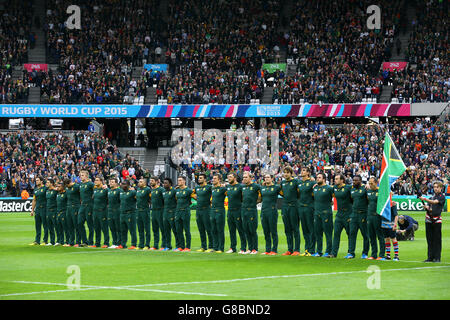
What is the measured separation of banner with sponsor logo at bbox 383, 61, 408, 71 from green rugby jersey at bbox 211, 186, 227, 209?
32.8 m

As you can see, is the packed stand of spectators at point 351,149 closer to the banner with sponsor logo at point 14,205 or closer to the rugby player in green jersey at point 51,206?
the banner with sponsor logo at point 14,205

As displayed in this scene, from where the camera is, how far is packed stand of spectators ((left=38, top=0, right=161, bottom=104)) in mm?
Answer: 51969

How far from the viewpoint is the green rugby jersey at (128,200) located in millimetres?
22766

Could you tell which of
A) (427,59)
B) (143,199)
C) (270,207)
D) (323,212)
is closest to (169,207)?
(143,199)

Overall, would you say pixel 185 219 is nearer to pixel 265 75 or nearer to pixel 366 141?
pixel 366 141

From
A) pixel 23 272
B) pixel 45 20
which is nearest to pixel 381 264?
pixel 23 272

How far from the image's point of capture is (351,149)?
1847 inches

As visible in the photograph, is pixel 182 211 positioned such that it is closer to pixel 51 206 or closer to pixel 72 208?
pixel 72 208

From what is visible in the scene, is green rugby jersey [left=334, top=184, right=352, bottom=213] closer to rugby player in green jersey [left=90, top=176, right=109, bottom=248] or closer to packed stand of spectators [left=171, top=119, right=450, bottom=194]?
rugby player in green jersey [left=90, top=176, right=109, bottom=248]

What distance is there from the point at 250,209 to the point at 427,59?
34.0 metres

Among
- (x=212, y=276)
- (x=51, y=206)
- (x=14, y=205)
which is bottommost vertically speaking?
(x=14, y=205)

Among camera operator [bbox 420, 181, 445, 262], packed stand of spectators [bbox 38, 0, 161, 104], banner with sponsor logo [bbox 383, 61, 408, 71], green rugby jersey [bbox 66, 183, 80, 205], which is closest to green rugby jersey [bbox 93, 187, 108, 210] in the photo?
green rugby jersey [bbox 66, 183, 80, 205]

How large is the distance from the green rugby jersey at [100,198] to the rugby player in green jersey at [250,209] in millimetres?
4522
